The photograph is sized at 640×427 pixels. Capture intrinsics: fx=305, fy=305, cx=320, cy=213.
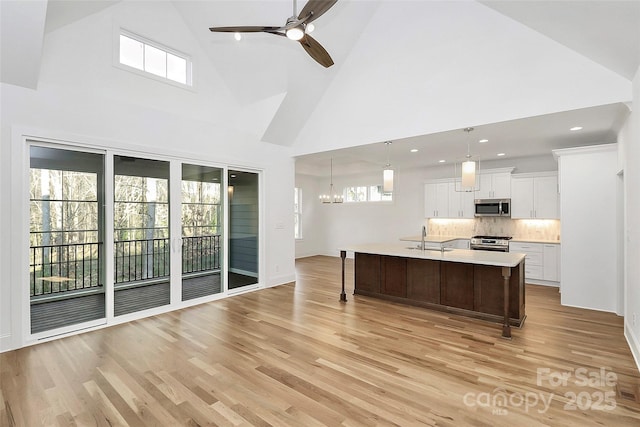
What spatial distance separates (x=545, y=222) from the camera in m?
6.55

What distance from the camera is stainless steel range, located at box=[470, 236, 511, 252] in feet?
21.0

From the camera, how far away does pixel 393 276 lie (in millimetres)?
4984

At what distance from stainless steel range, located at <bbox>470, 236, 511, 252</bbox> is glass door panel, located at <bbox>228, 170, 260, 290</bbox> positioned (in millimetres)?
4736

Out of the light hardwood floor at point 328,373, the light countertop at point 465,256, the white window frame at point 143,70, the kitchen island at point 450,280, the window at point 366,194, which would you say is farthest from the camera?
the window at point 366,194

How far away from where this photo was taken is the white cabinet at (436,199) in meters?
7.50

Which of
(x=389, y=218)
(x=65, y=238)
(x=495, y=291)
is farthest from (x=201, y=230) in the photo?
(x=389, y=218)

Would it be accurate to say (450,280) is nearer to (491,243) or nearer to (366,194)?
(491,243)

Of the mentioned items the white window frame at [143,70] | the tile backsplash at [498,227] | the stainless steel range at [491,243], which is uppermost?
the white window frame at [143,70]

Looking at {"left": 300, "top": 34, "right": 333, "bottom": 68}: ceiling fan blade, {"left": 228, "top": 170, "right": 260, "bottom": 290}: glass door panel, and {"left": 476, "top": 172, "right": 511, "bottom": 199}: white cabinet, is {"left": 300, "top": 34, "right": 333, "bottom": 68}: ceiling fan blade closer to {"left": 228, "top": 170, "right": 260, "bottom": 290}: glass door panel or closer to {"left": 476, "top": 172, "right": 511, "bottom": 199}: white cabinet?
{"left": 228, "top": 170, "right": 260, "bottom": 290}: glass door panel

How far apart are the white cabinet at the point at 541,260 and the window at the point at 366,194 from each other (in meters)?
3.75

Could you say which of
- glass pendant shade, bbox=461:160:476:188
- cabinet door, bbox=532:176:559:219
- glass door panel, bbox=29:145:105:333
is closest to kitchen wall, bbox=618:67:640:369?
glass pendant shade, bbox=461:160:476:188

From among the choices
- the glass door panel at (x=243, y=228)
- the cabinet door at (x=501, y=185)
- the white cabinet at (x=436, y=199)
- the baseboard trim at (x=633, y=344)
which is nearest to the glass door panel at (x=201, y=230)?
the glass door panel at (x=243, y=228)

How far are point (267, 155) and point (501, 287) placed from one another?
4476 mm

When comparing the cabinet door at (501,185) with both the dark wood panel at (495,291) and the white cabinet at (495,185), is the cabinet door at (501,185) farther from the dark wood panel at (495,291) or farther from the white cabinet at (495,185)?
the dark wood panel at (495,291)
